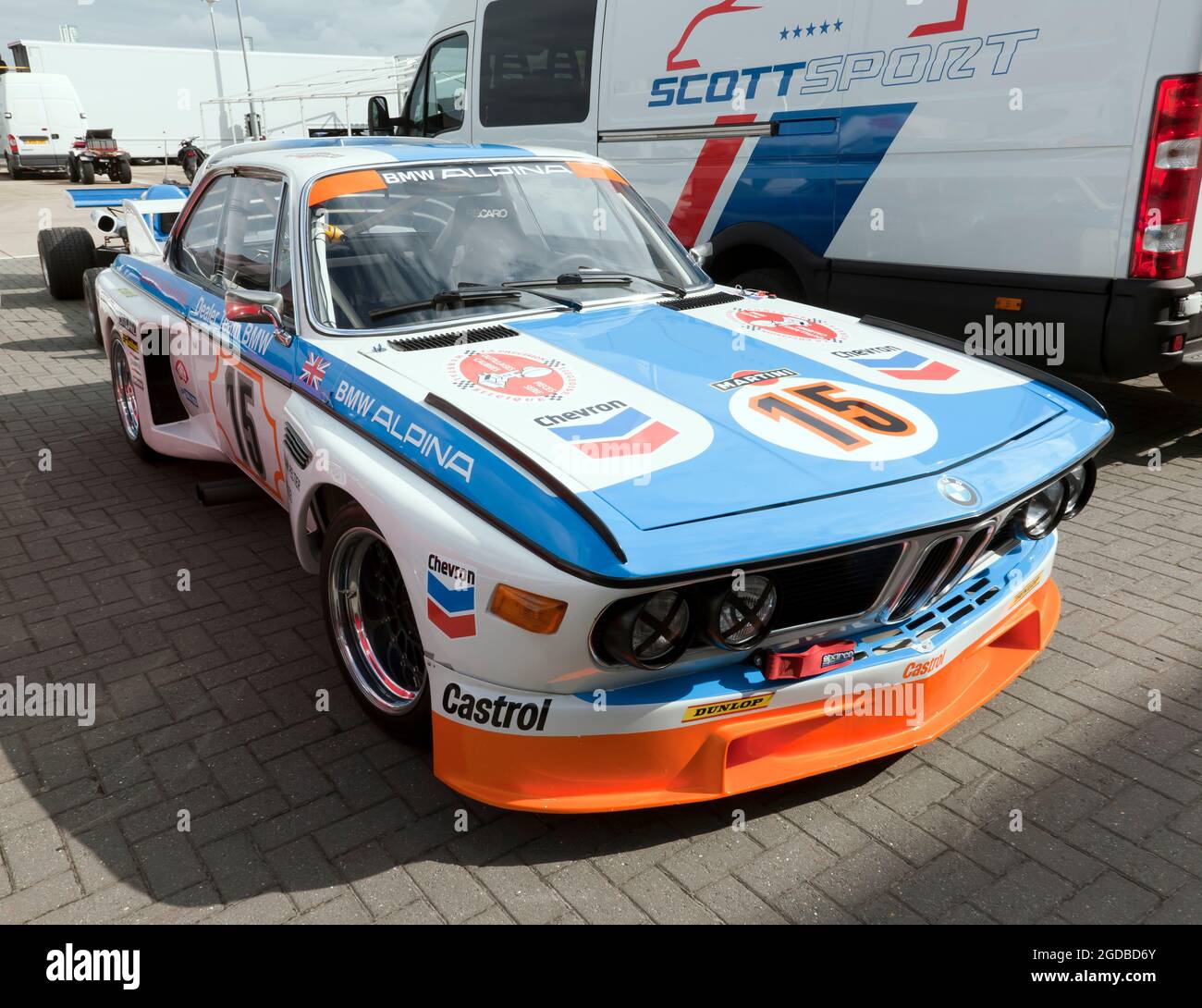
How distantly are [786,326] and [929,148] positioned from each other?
7.41 feet

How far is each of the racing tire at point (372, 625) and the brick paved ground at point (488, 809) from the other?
0.53 ft

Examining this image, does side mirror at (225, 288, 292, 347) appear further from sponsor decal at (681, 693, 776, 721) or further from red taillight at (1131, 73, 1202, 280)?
red taillight at (1131, 73, 1202, 280)

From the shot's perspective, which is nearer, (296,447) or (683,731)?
(683,731)

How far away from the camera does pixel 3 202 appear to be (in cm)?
2164

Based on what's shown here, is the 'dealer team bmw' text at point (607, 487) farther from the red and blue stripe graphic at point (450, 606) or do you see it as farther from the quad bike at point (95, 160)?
the quad bike at point (95, 160)

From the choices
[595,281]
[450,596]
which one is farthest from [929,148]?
[450,596]

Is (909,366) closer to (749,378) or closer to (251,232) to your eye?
(749,378)

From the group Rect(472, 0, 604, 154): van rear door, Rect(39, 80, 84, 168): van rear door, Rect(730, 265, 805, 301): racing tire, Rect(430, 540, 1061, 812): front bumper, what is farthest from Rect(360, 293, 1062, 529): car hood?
Rect(39, 80, 84, 168): van rear door

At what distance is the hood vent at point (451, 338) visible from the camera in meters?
3.12

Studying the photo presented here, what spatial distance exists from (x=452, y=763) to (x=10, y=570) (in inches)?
111

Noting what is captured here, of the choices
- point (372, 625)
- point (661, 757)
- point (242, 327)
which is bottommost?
point (372, 625)

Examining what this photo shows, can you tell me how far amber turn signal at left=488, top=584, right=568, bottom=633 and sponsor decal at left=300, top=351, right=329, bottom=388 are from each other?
1246mm

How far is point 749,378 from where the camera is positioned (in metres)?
2.95
